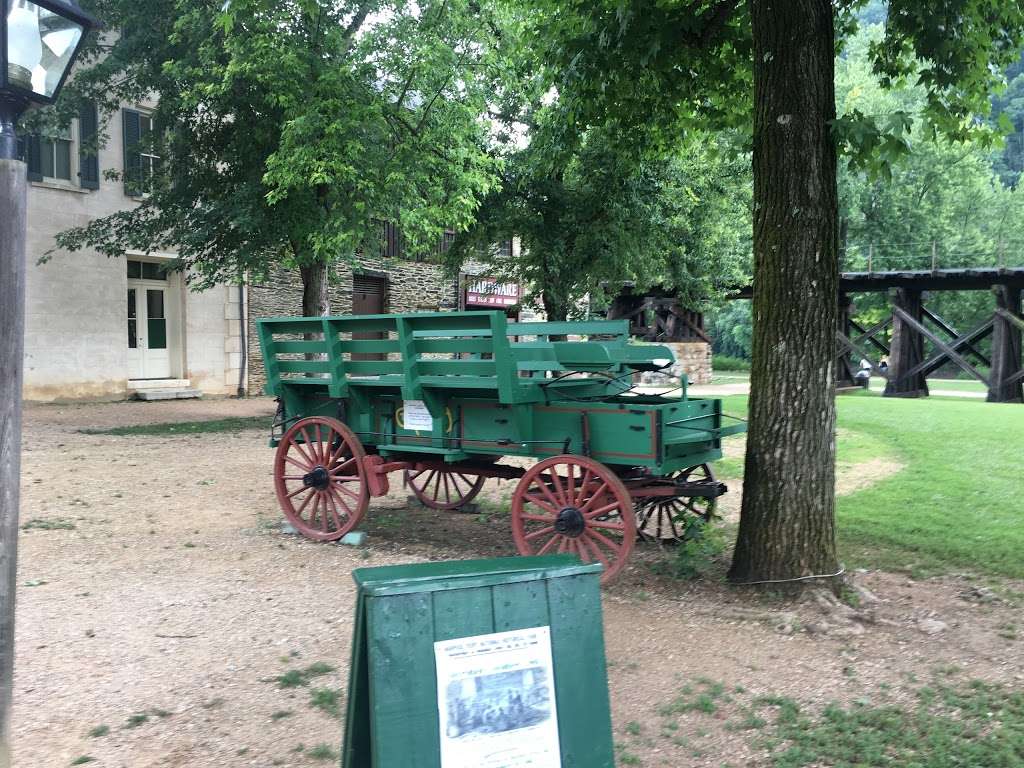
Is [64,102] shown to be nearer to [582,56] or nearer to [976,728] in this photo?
[582,56]

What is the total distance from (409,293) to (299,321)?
18540 mm

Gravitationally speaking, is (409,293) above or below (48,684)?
above

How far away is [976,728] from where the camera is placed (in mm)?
3807

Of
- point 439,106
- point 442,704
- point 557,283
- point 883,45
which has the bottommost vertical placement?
point 442,704

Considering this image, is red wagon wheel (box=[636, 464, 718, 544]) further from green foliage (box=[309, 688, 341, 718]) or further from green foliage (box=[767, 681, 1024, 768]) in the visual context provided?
green foliage (box=[309, 688, 341, 718])

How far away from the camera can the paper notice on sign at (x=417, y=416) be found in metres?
6.78

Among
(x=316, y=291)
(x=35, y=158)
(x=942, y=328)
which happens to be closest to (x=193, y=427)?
(x=316, y=291)

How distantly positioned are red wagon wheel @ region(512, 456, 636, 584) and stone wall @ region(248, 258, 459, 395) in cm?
1153

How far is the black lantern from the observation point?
9.06 feet

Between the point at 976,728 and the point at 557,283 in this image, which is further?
the point at 557,283

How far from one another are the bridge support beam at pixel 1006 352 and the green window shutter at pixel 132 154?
73.3 feet

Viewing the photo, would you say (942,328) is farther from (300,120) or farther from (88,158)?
(88,158)

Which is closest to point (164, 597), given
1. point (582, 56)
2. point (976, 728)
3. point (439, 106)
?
point (976, 728)

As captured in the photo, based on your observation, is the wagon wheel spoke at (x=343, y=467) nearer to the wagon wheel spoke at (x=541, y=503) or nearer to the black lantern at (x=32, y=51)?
the wagon wheel spoke at (x=541, y=503)
